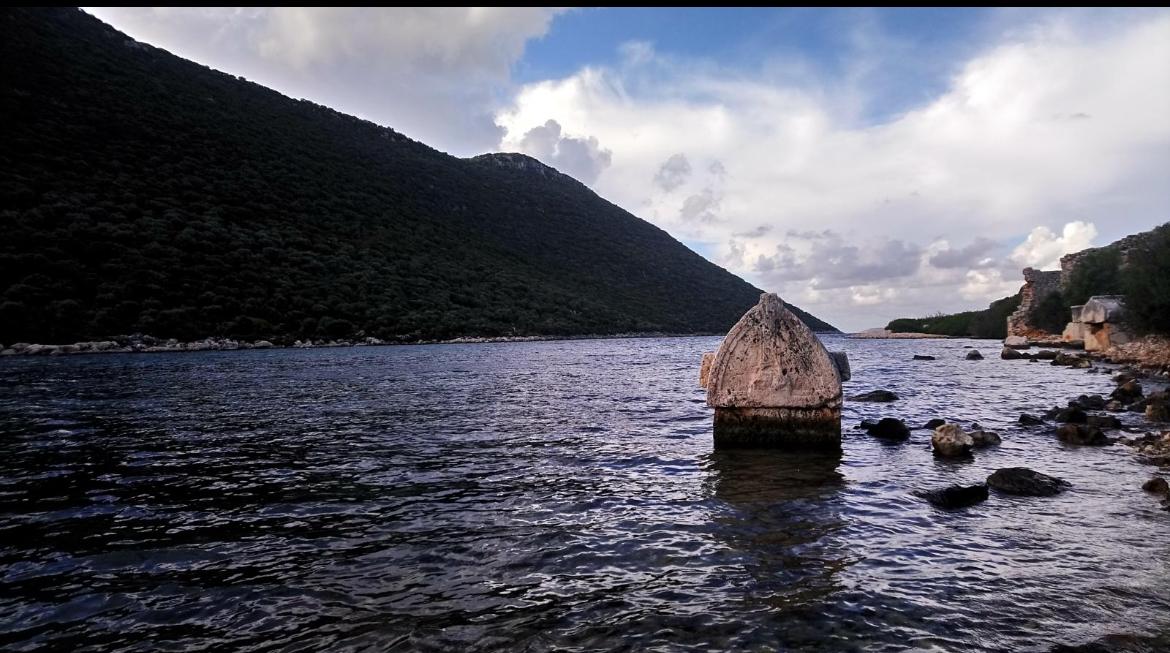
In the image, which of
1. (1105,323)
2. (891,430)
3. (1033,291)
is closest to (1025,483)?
(891,430)

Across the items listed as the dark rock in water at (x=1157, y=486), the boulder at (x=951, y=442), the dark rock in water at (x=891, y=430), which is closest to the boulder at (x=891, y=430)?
the dark rock in water at (x=891, y=430)

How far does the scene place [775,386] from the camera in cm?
1144

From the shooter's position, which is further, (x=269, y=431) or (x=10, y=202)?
(x=10, y=202)

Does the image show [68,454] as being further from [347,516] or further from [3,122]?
[3,122]

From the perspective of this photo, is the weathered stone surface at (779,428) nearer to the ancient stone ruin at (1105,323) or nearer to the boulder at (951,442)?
the boulder at (951,442)

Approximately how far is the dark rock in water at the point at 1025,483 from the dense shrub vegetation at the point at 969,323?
94.6 m

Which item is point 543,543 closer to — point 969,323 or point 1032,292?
point 1032,292

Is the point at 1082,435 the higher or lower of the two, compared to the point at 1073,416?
lower

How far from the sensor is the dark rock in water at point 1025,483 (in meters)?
8.58

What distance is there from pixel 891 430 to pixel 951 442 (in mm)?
1992

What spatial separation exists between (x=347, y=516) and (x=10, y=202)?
5051 cm

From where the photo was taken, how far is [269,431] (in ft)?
45.6

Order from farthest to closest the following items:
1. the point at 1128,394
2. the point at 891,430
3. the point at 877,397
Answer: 1. the point at 877,397
2. the point at 1128,394
3. the point at 891,430

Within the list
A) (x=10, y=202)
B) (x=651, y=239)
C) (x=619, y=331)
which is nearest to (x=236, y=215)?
(x=10, y=202)
